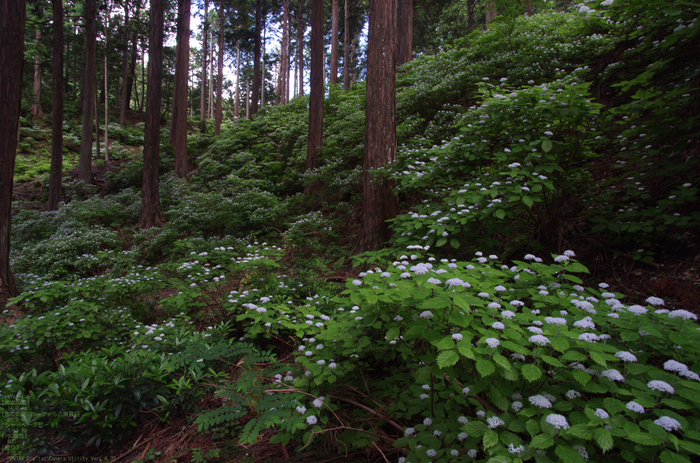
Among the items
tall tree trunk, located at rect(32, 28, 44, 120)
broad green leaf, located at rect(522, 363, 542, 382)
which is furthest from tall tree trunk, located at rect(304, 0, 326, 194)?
tall tree trunk, located at rect(32, 28, 44, 120)

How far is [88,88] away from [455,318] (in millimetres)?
18213

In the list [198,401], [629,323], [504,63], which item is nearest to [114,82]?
[504,63]

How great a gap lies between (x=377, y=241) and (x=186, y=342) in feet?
9.16

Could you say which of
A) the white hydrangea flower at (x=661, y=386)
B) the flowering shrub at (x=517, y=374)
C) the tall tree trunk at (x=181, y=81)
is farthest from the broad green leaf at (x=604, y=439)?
the tall tree trunk at (x=181, y=81)

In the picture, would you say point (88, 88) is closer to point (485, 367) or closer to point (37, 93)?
point (37, 93)

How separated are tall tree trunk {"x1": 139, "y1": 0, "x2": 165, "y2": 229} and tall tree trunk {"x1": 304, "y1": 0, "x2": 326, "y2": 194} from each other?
466 centimetres

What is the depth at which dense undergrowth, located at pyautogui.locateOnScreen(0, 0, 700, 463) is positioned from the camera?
1.34 metres

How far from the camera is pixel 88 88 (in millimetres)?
13430

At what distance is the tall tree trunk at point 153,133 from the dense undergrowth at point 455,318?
102 inches

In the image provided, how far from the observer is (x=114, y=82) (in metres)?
30.0

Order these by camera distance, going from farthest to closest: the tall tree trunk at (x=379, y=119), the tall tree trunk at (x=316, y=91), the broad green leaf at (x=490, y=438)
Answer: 1. the tall tree trunk at (x=316, y=91)
2. the tall tree trunk at (x=379, y=119)
3. the broad green leaf at (x=490, y=438)

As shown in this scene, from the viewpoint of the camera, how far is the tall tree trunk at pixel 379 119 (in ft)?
15.7

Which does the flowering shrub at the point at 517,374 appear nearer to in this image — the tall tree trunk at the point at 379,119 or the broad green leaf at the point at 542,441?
the broad green leaf at the point at 542,441

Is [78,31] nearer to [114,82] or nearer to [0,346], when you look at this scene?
[114,82]
